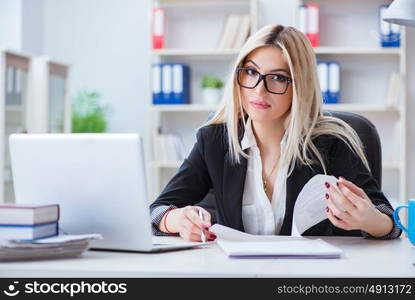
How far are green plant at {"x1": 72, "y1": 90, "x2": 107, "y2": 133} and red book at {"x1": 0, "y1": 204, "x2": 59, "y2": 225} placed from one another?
12.6 ft

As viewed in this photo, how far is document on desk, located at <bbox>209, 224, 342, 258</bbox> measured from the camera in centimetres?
139

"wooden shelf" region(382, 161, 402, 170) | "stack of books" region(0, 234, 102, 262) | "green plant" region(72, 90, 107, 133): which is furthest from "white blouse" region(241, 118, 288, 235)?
"green plant" region(72, 90, 107, 133)

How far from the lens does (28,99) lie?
4887 mm

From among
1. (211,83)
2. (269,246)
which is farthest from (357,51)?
(269,246)

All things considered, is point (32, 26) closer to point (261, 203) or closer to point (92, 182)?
point (261, 203)

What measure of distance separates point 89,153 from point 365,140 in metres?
1.10

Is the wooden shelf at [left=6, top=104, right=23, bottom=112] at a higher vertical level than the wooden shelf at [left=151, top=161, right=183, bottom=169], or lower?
higher

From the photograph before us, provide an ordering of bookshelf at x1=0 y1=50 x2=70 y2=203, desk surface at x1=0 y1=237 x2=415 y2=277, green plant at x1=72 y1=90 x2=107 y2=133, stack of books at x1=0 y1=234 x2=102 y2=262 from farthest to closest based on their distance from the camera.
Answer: green plant at x1=72 y1=90 x2=107 y2=133 → bookshelf at x1=0 y1=50 x2=70 y2=203 → stack of books at x1=0 y1=234 x2=102 y2=262 → desk surface at x1=0 y1=237 x2=415 y2=277

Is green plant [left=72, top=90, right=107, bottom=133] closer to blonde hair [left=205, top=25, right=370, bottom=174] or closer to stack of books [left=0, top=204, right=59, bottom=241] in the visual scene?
blonde hair [left=205, top=25, right=370, bottom=174]

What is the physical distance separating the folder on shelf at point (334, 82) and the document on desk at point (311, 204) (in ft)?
9.93

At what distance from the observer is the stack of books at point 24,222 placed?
137 cm

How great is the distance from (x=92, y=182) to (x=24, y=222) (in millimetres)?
158

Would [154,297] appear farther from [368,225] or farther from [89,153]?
Answer: [368,225]

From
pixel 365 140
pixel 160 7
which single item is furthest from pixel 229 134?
pixel 160 7
